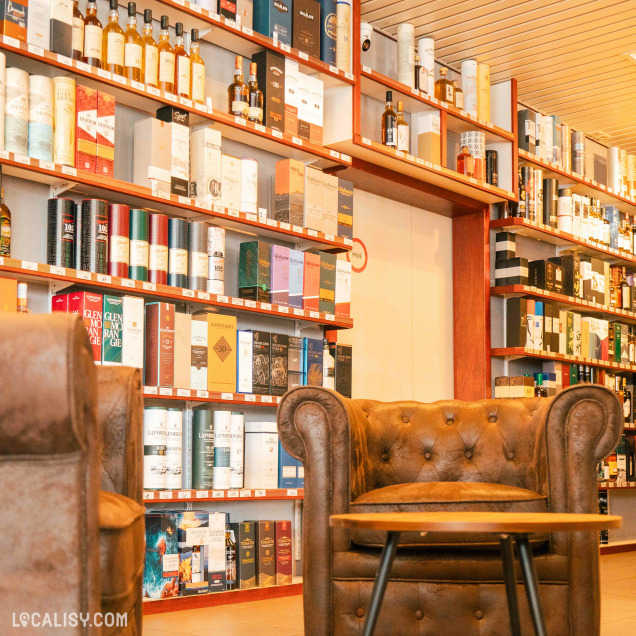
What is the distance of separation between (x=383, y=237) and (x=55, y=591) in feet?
14.2

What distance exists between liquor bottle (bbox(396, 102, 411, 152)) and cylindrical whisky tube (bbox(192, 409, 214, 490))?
1.95 m

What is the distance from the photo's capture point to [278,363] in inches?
165

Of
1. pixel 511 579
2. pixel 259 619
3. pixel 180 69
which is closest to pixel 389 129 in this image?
pixel 180 69

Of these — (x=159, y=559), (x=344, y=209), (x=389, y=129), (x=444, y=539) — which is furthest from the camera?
(x=389, y=129)

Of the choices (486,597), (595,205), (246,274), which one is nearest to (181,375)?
(246,274)

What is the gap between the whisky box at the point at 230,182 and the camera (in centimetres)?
400

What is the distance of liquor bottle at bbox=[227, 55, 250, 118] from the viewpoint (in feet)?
13.4

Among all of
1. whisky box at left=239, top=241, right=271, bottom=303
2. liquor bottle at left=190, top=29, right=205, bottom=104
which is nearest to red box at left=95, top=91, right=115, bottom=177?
liquor bottle at left=190, top=29, right=205, bottom=104

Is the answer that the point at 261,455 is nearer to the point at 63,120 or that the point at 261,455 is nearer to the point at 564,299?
the point at 63,120

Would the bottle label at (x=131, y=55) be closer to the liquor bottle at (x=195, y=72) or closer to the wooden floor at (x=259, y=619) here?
the liquor bottle at (x=195, y=72)

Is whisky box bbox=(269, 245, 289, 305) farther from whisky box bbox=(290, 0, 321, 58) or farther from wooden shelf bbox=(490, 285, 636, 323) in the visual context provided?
wooden shelf bbox=(490, 285, 636, 323)

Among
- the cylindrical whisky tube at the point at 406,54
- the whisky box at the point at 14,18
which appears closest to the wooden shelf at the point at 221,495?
the whisky box at the point at 14,18

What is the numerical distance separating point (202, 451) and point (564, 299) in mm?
3236

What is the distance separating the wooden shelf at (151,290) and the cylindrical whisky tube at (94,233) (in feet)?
0.20
